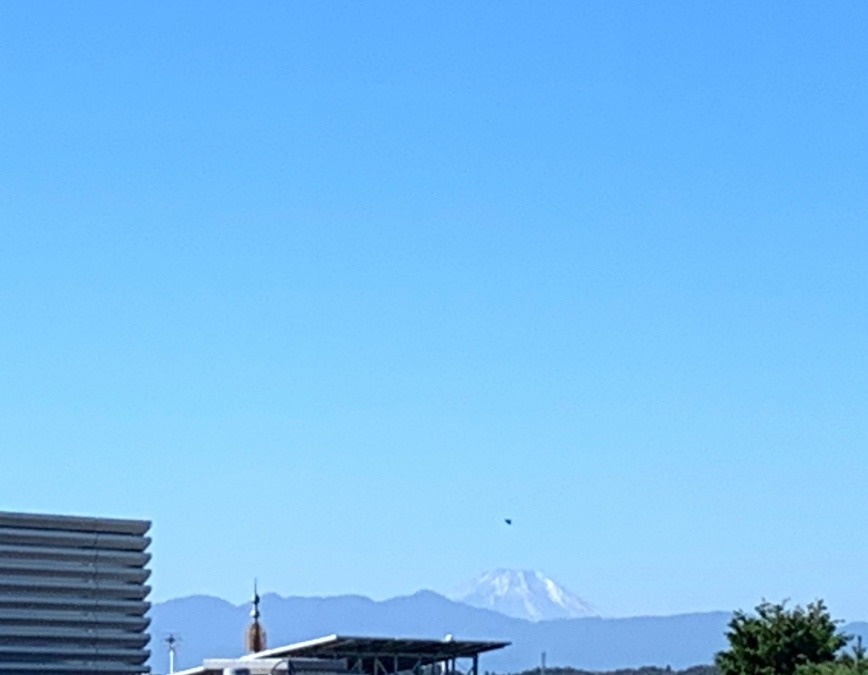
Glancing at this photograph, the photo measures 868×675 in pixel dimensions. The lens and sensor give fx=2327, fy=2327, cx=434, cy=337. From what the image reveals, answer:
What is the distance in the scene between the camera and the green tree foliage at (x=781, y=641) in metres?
72.1

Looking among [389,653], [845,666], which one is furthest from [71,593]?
[389,653]

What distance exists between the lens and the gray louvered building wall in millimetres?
48281

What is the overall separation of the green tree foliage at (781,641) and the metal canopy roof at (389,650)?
9.13 metres

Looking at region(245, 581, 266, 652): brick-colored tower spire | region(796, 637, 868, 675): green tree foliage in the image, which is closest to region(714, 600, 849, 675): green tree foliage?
region(796, 637, 868, 675): green tree foliage

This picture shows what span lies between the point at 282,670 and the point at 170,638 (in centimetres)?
6530

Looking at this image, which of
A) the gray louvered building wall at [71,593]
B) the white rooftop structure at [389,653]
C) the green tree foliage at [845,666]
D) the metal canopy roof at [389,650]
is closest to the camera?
the gray louvered building wall at [71,593]

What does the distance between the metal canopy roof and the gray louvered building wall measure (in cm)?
2016

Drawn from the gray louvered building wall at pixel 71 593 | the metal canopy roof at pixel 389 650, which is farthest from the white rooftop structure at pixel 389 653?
the gray louvered building wall at pixel 71 593

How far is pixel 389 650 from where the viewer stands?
2972 inches

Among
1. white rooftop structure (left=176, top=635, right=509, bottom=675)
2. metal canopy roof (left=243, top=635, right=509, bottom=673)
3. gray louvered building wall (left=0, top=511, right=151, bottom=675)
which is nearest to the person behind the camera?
gray louvered building wall (left=0, top=511, right=151, bottom=675)

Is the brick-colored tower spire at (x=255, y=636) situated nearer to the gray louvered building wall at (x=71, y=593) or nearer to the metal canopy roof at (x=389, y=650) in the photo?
the metal canopy roof at (x=389, y=650)

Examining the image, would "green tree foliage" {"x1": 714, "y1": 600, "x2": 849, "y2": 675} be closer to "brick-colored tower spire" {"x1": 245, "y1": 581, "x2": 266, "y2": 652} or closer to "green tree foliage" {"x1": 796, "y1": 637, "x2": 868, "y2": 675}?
"green tree foliage" {"x1": 796, "y1": 637, "x2": 868, "y2": 675}

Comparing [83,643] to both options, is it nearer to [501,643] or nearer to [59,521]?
[59,521]

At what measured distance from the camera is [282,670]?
50875mm
